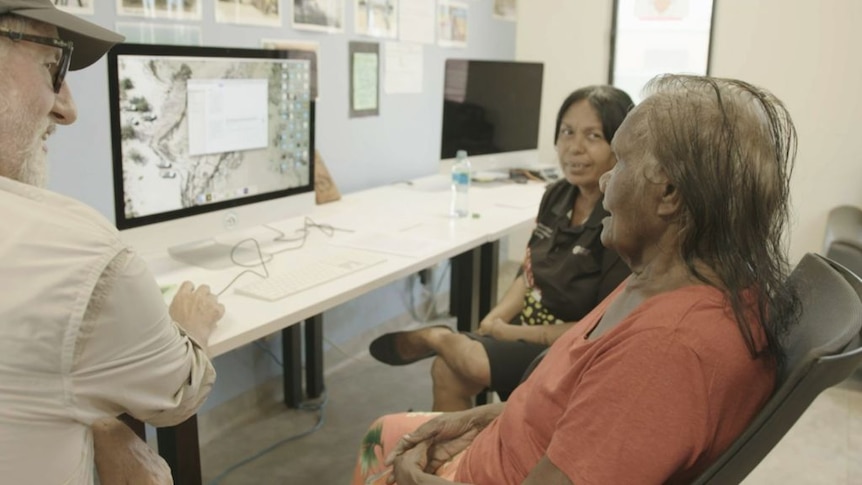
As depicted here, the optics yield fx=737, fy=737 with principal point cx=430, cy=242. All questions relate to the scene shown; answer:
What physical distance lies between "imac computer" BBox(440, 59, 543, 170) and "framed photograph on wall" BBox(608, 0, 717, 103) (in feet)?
2.70

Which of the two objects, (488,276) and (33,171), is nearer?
(33,171)

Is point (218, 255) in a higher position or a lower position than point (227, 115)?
lower

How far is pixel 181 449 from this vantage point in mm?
1460

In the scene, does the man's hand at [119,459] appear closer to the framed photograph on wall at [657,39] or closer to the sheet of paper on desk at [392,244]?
the sheet of paper on desk at [392,244]

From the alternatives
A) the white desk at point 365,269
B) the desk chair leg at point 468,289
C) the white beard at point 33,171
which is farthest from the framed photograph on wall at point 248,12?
the white beard at point 33,171

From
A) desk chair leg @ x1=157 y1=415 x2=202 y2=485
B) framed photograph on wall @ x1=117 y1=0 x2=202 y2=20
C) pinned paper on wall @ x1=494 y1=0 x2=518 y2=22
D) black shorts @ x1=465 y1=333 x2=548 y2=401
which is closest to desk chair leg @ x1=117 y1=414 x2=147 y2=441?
desk chair leg @ x1=157 y1=415 x2=202 y2=485

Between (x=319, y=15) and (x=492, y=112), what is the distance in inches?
35.2

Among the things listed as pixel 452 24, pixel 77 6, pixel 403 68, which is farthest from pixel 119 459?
pixel 452 24

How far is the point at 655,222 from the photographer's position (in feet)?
3.43

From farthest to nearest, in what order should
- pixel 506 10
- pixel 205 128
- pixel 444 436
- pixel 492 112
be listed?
pixel 506 10, pixel 492 112, pixel 205 128, pixel 444 436

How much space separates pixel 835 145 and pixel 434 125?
193 centimetres

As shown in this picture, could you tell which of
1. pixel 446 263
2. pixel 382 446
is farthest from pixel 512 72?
pixel 382 446

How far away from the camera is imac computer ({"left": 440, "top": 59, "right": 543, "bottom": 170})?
307 cm

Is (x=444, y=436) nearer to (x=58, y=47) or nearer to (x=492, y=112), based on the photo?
(x=58, y=47)
